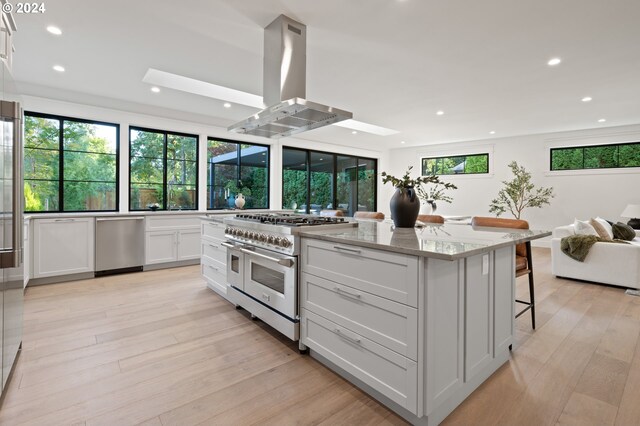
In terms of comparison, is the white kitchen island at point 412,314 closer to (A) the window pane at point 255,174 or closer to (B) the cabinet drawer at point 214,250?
(B) the cabinet drawer at point 214,250

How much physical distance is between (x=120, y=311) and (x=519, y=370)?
3.31 m

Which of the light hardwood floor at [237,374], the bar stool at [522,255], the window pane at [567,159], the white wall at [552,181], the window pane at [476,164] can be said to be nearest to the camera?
the light hardwood floor at [237,374]

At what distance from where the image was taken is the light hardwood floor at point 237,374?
63.1 inches

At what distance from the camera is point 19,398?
5.63 feet

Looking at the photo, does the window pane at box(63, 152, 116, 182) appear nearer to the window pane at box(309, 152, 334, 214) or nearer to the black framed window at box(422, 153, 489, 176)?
the window pane at box(309, 152, 334, 214)

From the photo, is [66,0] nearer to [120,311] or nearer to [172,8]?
[172,8]

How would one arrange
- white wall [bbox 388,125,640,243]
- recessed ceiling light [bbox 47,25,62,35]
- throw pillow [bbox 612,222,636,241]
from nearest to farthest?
recessed ceiling light [bbox 47,25,62,35]
throw pillow [bbox 612,222,636,241]
white wall [bbox 388,125,640,243]

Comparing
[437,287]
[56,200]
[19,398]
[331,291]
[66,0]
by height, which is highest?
[66,0]

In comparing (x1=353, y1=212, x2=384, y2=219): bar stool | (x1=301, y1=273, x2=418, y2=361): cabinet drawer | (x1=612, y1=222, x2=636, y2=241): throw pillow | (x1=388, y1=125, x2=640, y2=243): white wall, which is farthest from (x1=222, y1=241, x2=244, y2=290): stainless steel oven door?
(x1=388, y1=125, x2=640, y2=243): white wall

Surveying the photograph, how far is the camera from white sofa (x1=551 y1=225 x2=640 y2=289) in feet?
12.1

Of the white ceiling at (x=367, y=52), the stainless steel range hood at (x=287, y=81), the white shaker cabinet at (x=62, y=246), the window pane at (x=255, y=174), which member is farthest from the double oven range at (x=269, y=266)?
the window pane at (x=255, y=174)

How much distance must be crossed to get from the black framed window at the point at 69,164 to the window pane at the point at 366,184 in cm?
590

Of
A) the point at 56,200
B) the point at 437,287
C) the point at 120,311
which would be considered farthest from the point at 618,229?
the point at 56,200

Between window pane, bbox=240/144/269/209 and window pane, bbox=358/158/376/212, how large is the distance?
3210 mm
